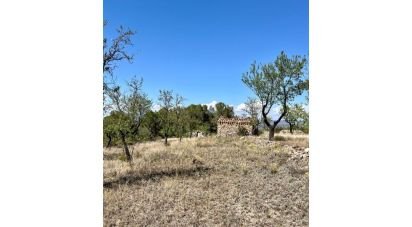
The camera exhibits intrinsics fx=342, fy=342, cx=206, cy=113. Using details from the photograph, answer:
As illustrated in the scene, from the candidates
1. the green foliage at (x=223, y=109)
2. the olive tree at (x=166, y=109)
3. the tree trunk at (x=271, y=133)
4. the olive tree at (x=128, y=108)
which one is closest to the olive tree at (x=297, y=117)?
the tree trunk at (x=271, y=133)

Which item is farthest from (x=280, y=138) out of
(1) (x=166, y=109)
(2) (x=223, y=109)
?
(1) (x=166, y=109)

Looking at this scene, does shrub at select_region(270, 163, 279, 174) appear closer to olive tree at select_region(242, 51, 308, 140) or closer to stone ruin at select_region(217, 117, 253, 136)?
olive tree at select_region(242, 51, 308, 140)

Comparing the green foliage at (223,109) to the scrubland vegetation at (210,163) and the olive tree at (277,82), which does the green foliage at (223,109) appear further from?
the olive tree at (277,82)

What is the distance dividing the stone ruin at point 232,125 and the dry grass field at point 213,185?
1.21ft

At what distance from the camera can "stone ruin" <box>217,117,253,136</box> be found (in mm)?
3864

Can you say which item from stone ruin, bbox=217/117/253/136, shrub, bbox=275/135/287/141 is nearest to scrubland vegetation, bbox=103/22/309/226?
shrub, bbox=275/135/287/141

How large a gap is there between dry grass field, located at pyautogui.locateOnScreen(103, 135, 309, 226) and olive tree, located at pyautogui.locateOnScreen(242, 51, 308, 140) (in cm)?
34

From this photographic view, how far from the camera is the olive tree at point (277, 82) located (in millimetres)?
2820

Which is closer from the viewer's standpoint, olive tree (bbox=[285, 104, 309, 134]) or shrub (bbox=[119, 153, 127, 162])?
olive tree (bbox=[285, 104, 309, 134])
